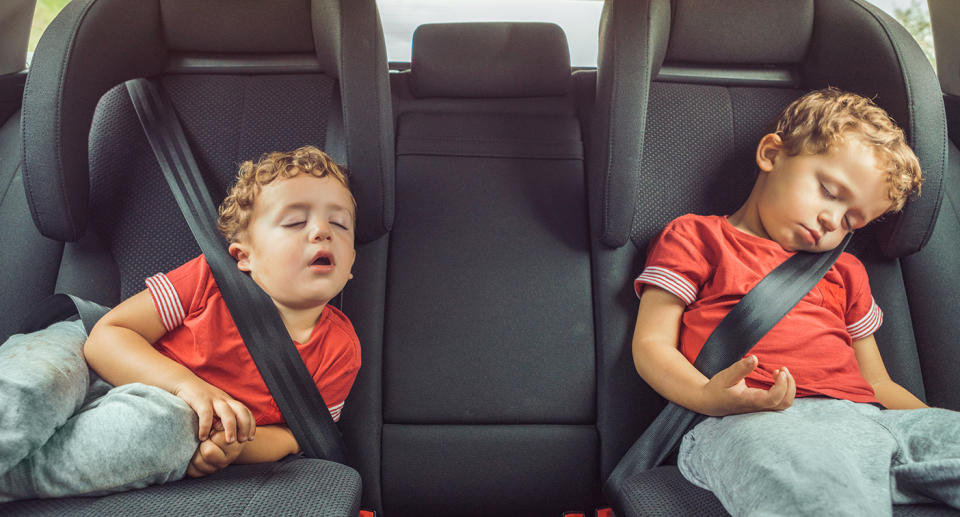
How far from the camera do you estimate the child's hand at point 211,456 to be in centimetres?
104

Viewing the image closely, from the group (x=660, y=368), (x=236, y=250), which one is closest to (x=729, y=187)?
(x=660, y=368)

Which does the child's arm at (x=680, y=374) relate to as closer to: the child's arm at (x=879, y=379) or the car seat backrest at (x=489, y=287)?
the car seat backrest at (x=489, y=287)

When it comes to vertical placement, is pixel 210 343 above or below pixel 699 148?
below

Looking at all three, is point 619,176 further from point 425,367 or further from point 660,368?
point 425,367

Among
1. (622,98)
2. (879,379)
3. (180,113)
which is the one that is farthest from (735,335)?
(180,113)

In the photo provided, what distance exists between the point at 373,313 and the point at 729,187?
3.26 ft

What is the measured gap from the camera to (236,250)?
1384 millimetres

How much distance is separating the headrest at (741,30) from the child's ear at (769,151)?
1.09ft

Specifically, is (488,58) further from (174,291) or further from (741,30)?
(174,291)

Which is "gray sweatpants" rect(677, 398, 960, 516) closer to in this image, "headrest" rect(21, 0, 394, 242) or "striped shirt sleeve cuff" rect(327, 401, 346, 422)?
"striped shirt sleeve cuff" rect(327, 401, 346, 422)

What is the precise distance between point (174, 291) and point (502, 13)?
133 cm

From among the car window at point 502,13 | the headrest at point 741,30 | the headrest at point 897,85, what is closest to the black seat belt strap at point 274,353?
the car window at point 502,13

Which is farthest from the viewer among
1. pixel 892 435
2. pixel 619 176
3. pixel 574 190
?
pixel 574 190

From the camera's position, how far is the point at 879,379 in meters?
1.47
